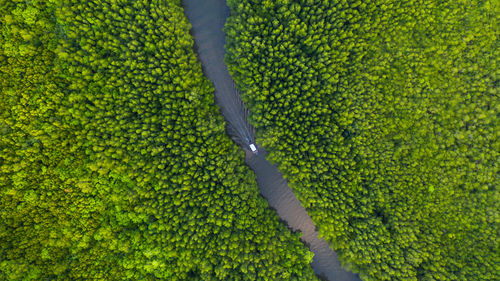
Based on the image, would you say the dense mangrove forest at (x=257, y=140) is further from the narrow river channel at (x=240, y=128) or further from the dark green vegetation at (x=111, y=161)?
the narrow river channel at (x=240, y=128)

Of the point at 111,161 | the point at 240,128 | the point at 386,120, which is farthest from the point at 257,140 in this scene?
the point at 111,161

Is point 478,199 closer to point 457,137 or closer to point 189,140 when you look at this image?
point 457,137

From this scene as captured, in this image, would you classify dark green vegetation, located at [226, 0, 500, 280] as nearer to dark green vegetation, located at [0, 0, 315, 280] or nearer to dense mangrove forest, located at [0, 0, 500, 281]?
dense mangrove forest, located at [0, 0, 500, 281]

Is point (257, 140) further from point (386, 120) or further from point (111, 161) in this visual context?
point (111, 161)

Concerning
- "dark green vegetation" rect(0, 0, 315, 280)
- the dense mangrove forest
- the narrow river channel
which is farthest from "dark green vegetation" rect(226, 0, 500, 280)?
"dark green vegetation" rect(0, 0, 315, 280)

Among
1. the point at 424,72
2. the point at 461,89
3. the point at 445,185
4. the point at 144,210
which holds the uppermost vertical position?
the point at 144,210

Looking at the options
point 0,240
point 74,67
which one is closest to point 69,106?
point 74,67
